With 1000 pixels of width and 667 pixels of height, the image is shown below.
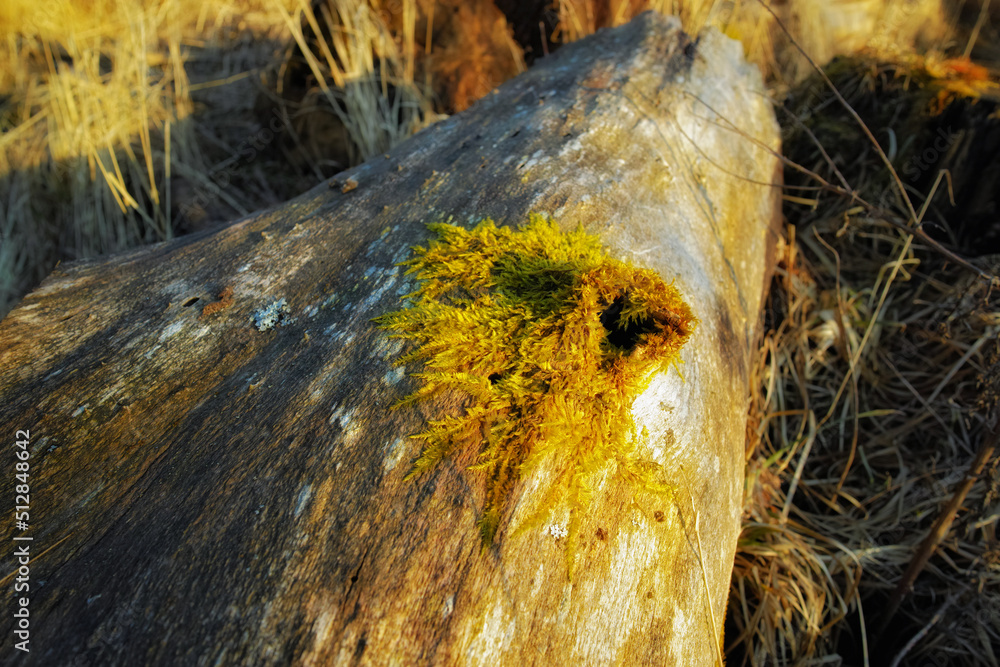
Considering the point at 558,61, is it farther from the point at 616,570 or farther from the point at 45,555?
the point at 45,555

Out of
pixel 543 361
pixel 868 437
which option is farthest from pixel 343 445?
pixel 868 437

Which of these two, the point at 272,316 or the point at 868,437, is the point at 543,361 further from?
the point at 868,437

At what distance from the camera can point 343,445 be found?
4.01 feet

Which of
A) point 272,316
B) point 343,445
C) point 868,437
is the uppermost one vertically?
point 272,316

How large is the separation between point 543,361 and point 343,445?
517 mm

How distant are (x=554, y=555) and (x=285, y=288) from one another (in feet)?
3.68

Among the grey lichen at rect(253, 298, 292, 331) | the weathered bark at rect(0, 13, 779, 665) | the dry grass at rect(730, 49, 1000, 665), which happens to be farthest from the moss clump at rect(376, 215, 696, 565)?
the dry grass at rect(730, 49, 1000, 665)

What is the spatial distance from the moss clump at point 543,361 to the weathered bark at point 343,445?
60 mm

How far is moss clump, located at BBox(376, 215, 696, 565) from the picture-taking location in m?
1.21

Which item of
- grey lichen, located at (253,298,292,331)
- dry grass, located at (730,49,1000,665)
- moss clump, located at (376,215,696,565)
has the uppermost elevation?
grey lichen, located at (253,298,292,331)

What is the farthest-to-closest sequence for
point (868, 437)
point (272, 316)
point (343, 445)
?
point (868, 437)
point (272, 316)
point (343, 445)

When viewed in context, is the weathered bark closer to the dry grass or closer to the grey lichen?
the grey lichen

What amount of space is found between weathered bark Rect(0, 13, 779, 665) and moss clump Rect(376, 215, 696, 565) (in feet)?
0.20

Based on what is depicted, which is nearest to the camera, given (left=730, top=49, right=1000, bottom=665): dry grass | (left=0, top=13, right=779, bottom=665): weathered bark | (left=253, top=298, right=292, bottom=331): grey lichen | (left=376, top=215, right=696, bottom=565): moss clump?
(left=0, top=13, right=779, bottom=665): weathered bark
